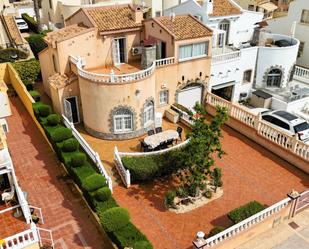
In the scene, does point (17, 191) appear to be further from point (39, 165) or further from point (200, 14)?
point (200, 14)

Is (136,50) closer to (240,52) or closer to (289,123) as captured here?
(240,52)

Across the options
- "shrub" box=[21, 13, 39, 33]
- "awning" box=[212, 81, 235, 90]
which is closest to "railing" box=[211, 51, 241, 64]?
"awning" box=[212, 81, 235, 90]

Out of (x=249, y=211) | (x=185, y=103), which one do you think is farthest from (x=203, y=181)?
(x=185, y=103)

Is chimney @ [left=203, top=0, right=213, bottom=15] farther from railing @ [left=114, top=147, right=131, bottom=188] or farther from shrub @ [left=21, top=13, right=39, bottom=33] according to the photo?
shrub @ [left=21, top=13, right=39, bottom=33]

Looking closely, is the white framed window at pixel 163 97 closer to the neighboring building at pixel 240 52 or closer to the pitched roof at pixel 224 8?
the neighboring building at pixel 240 52

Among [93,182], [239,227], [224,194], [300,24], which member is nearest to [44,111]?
[93,182]

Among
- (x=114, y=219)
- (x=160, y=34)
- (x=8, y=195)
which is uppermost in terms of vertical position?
(x=160, y=34)

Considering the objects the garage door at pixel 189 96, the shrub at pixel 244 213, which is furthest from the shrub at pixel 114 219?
the garage door at pixel 189 96
